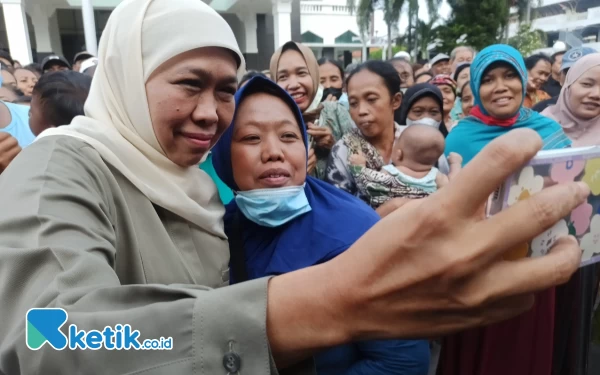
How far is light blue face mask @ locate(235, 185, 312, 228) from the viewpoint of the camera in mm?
1288

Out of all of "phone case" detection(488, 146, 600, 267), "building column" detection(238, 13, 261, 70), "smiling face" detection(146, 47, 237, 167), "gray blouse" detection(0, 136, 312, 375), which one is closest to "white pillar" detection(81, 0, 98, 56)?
"building column" detection(238, 13, 261, 70)

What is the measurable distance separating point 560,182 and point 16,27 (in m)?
15.6

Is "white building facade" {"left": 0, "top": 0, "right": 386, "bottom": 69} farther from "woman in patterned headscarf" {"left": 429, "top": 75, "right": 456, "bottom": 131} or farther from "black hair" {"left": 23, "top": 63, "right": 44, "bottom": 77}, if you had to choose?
"woman in patterned headscarf" {"left": 429, "top": 75, "right": 456, "bottom": 131}

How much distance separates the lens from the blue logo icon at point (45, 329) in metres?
0.55

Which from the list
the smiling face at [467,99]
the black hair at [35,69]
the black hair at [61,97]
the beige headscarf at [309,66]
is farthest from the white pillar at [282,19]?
the black hair at [61,97]

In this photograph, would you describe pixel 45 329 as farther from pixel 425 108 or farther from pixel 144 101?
pixel 425 108

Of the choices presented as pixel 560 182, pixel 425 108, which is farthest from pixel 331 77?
pixel 560 182

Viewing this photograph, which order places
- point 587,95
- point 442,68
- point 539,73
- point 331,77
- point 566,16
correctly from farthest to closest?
point 566,16
point 442,68
point 539,73
point 331,77
point 587,95

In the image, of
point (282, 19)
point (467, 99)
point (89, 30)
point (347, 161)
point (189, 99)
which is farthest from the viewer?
point (282, 19)

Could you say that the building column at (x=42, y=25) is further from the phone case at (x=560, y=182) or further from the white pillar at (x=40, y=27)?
the phone case at (x=560, y=182)

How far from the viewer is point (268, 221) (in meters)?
1.31

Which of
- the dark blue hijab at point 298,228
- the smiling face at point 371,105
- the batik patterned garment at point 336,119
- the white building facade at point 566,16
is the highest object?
the white building facade at point 566,16

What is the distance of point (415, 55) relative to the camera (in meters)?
23.1

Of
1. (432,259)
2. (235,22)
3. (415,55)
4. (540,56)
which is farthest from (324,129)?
(415,55)
